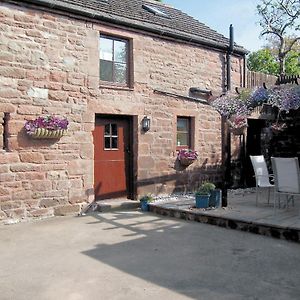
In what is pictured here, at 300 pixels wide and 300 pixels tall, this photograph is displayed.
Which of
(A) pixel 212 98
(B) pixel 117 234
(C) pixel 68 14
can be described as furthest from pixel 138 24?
(B) pixel 117 234

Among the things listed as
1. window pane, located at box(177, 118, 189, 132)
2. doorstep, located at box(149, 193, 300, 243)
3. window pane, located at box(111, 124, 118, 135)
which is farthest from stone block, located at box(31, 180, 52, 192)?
window pane, located at box(177, 118, 189, 132)

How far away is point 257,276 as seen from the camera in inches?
154

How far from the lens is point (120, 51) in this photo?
8.38m

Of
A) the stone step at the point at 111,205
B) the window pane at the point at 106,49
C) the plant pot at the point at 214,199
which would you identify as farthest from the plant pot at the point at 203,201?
the window pane at the point at 106,49

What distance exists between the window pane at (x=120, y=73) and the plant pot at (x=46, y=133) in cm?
194

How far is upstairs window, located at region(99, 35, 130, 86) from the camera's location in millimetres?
8078

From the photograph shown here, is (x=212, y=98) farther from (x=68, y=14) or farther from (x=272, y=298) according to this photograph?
(x=272, y=298)

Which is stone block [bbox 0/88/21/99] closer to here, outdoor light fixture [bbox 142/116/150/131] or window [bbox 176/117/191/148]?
outdoor light fixture [bbox 142/116/150/131]

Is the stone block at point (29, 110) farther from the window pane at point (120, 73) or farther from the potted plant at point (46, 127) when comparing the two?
the window pane at point (120, 73)

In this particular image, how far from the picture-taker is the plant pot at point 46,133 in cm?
683

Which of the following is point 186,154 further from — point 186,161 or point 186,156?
point 186,161

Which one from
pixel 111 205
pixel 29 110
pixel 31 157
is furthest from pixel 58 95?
pixel 111 205

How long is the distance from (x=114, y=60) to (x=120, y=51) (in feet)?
0.98

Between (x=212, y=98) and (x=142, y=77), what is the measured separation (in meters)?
1.93
